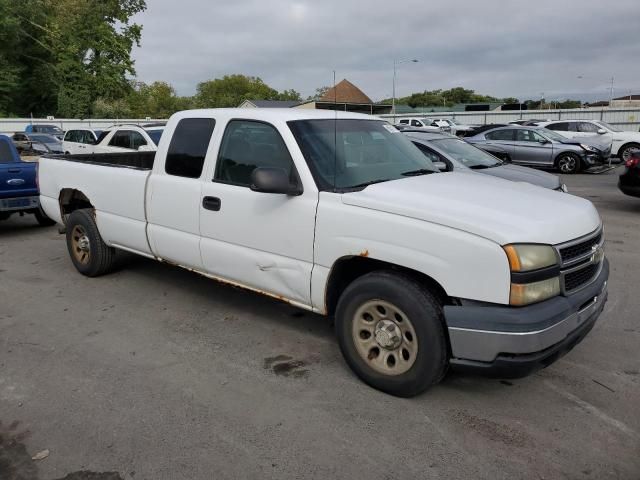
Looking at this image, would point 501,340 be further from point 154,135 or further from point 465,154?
point 154,135

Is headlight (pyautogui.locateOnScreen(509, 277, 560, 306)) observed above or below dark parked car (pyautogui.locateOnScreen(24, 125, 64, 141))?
below

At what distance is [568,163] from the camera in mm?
16750

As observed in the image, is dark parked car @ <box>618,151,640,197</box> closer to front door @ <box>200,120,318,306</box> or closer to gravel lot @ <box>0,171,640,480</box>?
gravel lot @ <box>0,171,640,480</box>

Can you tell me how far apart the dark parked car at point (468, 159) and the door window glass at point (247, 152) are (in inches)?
172

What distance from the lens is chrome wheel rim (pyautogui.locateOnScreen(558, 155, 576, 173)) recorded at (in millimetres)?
16688

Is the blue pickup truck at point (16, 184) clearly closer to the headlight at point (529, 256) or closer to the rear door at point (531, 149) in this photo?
the headlight at point (529, 256)

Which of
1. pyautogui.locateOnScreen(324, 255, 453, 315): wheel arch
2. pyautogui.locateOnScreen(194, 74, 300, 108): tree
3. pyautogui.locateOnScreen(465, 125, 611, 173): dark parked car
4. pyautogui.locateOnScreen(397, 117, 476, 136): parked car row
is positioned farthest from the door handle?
pyautogui.locateOnScreen(194, 74, 300, 108): tree

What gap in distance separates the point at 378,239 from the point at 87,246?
13.6ft

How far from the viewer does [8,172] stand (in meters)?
8.43

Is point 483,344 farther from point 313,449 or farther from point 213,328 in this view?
point 213,328

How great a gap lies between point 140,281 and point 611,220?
801 centimetres

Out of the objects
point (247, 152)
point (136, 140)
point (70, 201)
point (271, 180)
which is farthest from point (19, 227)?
point (271, 180)

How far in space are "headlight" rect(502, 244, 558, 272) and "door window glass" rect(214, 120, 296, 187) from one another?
1.68 meters

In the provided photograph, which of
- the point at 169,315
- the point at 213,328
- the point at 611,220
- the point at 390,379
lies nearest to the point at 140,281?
the point at 169,315
